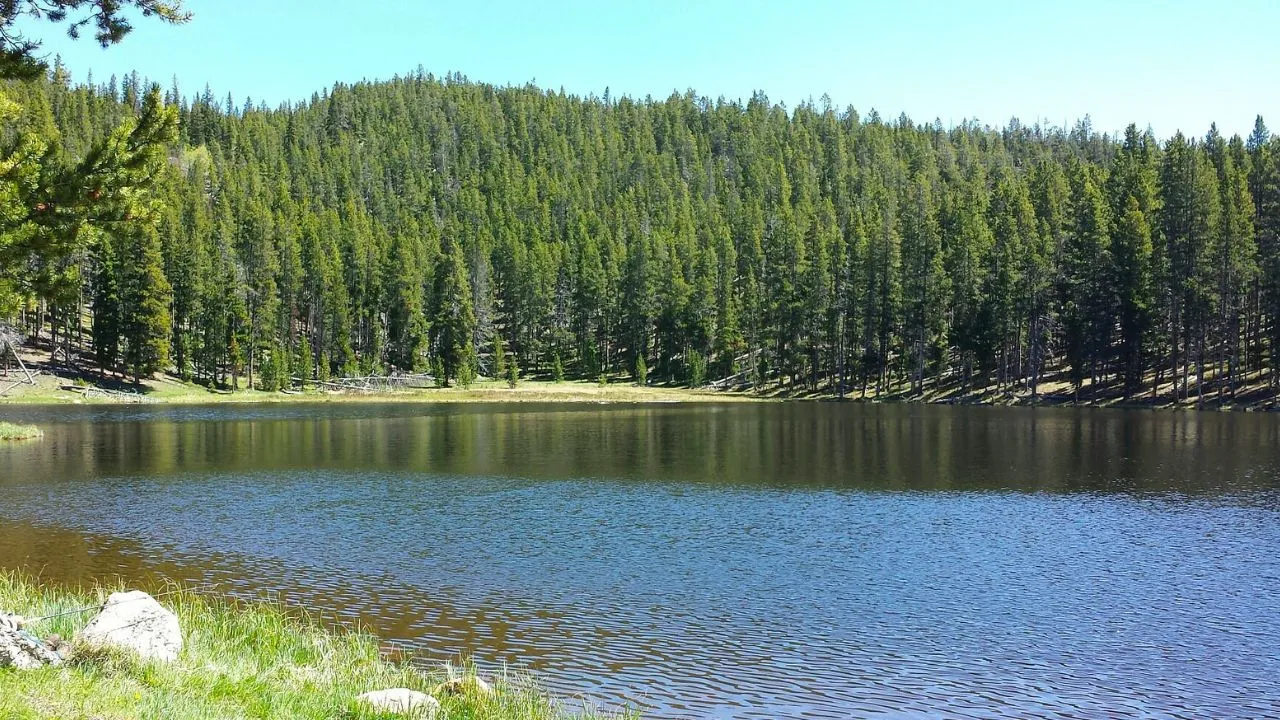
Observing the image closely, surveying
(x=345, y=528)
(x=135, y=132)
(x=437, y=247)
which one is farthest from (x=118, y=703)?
(x=437, y=247)

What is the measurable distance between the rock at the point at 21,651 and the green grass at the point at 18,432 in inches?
2054

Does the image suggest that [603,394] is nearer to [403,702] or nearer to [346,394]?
[346,394]

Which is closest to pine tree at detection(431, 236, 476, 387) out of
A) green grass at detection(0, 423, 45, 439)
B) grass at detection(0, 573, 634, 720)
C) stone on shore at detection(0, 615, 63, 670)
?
green grass at detection(0, 423, 45, 439)

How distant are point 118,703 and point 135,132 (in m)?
9.44

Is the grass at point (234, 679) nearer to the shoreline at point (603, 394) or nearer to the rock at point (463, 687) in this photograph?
the rock at point (463, 687)

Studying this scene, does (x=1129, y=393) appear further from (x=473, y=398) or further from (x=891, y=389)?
(x=473, y=398)

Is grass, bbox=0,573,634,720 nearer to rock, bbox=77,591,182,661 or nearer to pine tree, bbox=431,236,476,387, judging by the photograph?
rock, bbox=77,591,182,661

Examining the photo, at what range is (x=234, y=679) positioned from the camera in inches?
486

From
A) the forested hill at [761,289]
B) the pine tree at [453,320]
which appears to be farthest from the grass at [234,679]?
the pine tree at [453,320]

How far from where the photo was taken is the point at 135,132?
1538 centimetres

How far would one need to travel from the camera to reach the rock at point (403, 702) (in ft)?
39.1

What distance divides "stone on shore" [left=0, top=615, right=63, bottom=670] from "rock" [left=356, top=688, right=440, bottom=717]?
3564mm

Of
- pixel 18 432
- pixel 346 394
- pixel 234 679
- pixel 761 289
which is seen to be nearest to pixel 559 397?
pixel 346 394

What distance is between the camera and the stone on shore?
418 inches
